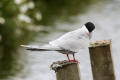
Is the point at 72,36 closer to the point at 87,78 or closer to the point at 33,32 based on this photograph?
the point at 87,78

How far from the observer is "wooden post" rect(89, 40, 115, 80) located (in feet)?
13.7

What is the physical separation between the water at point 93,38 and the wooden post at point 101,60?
3881 millimetres

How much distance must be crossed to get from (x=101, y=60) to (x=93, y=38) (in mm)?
6776

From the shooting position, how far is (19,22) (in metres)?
11.7

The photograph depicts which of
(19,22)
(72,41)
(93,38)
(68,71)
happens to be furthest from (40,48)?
(19,22)

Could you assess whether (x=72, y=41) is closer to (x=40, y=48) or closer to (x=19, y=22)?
(x=40, y=48)

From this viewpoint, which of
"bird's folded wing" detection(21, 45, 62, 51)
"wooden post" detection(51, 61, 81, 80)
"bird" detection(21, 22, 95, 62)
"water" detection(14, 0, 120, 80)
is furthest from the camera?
"water" detection(14, 0, 120, 80)

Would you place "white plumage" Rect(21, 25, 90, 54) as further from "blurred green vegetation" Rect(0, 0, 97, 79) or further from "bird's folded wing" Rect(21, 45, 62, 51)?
"blurred green vegetation" Rect(0, 0, 97, 79)

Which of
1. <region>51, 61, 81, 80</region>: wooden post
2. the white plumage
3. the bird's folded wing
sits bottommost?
<region>51, 61, 81, 80</region>: wooden post

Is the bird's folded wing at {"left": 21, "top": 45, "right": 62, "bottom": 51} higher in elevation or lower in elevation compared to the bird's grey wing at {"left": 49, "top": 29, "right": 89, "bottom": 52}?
lower

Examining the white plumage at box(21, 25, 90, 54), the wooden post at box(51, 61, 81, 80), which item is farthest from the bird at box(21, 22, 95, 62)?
the wooden post at box(51, 61, 81, 80)

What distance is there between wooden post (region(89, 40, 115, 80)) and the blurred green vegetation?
16.3 ft

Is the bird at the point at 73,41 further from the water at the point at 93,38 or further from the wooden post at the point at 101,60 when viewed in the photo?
the water at the point at 93,38

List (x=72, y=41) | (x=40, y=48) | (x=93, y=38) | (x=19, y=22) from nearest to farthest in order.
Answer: (x=40, y=48), (x=72, y=41), (x=93, y=38), (x=19, y=22)
